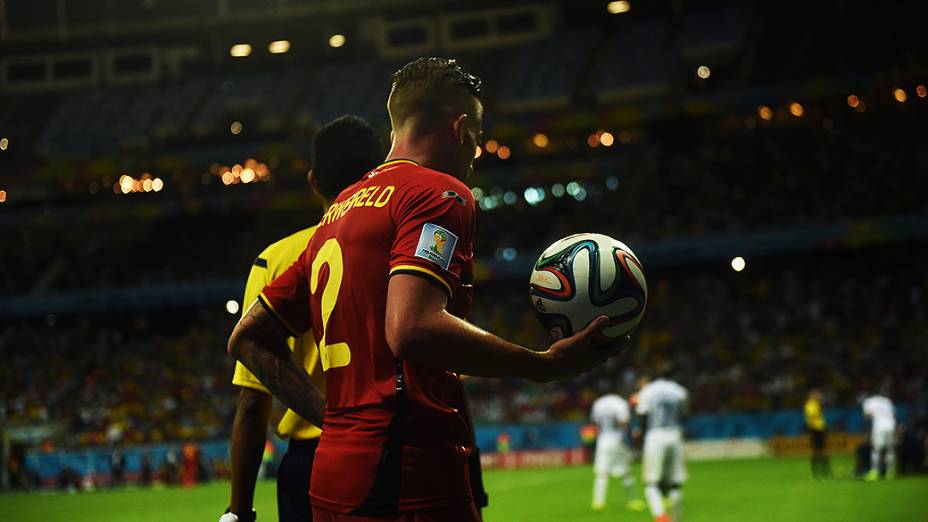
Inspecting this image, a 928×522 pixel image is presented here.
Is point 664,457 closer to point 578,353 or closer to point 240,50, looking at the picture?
point 578,353

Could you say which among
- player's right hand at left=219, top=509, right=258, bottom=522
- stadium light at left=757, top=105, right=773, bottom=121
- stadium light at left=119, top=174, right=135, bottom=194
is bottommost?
player's right hand at left=219, top=509, right=258, bottom=522

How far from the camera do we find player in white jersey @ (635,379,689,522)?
15.4m

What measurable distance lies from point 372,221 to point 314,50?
53.5m

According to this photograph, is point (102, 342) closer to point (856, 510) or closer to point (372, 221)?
point (856, 510)

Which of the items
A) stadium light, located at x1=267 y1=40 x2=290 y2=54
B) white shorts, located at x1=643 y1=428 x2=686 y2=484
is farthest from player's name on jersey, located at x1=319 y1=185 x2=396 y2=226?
stadium light, located at x1=267 y1=40 x2=290 y2=54

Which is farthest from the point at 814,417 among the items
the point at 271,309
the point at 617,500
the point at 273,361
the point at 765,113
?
the point at 271,309

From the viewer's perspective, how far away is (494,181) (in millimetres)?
48156

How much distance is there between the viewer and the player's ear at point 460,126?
3.59m

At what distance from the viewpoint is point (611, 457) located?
19.4 metres

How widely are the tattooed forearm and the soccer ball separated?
0.88 meters

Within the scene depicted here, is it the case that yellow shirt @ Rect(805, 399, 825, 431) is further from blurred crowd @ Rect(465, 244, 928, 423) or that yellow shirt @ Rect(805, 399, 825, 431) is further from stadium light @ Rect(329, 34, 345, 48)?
stadium light @ Rect(329, 34, 345, 48)

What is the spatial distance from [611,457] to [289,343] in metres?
15.2

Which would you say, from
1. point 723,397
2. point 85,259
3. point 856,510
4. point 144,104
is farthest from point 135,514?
point 144,104

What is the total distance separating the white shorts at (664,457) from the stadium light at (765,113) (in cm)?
Result: 2988
